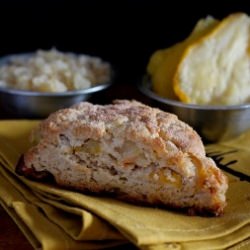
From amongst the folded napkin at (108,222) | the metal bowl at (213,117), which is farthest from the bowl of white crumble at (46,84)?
the folded napkin at (108,222)

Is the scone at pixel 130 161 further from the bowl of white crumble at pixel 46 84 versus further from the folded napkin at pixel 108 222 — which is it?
the bowl of white crumble at pixel 46 84

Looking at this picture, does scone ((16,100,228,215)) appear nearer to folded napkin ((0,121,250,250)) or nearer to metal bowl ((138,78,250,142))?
folded napkin ((0,121,250,250))

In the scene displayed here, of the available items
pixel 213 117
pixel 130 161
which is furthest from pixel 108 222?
pixel 213 117

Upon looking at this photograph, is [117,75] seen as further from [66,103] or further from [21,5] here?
[21,5]

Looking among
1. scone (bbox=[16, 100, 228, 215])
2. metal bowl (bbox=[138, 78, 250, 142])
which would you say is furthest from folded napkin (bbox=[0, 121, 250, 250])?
metal bowl (bbox=[138, 78, 250, 142])

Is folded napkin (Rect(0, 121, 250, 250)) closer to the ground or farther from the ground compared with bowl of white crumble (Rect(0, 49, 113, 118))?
closer to the ground

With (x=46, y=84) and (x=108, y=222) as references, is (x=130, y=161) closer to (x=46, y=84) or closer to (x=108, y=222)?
(x=108, y=222)
